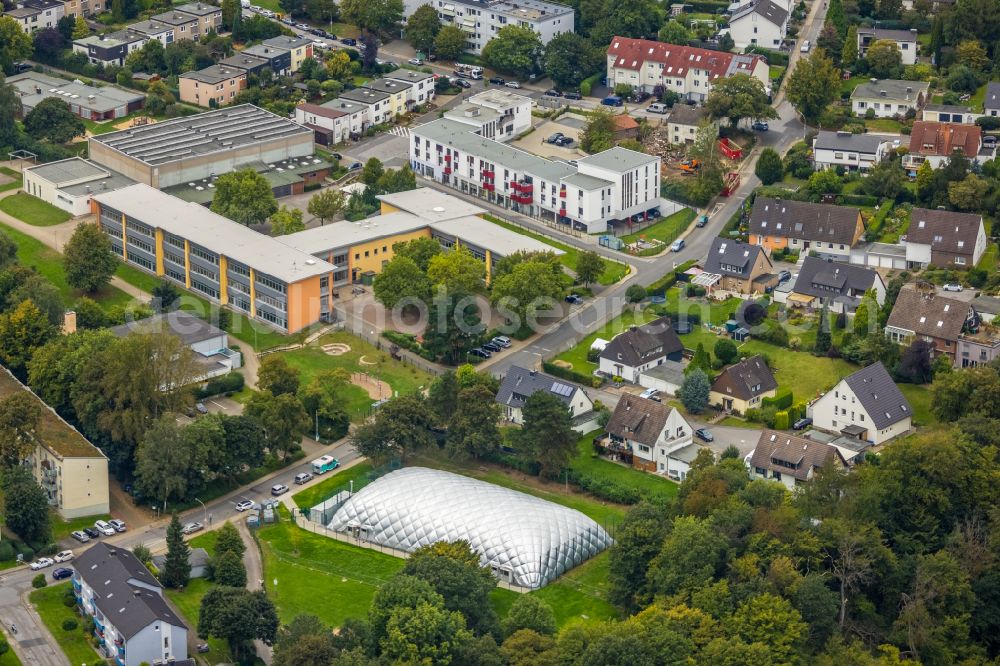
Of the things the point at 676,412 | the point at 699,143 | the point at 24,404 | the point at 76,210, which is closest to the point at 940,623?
the point at 676,412

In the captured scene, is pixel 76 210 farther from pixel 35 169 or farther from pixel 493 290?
pixel 493 290

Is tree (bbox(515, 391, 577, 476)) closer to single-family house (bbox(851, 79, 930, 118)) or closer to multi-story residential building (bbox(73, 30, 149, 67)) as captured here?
single-family house (bbox(851, 79, 930, 118))

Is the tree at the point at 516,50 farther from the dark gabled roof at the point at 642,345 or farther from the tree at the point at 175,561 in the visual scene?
the tree at the point at 175,561

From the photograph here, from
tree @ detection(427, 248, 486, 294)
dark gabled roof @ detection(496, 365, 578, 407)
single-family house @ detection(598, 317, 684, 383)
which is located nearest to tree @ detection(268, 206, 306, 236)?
tree @ detection(427, 248, 486, 294)

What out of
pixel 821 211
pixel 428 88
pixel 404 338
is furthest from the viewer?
pixel 428 88

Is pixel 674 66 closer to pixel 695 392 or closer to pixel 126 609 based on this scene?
pixel 695 392

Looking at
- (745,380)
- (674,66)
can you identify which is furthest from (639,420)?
(674,66)

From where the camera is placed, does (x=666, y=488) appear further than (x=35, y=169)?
No
